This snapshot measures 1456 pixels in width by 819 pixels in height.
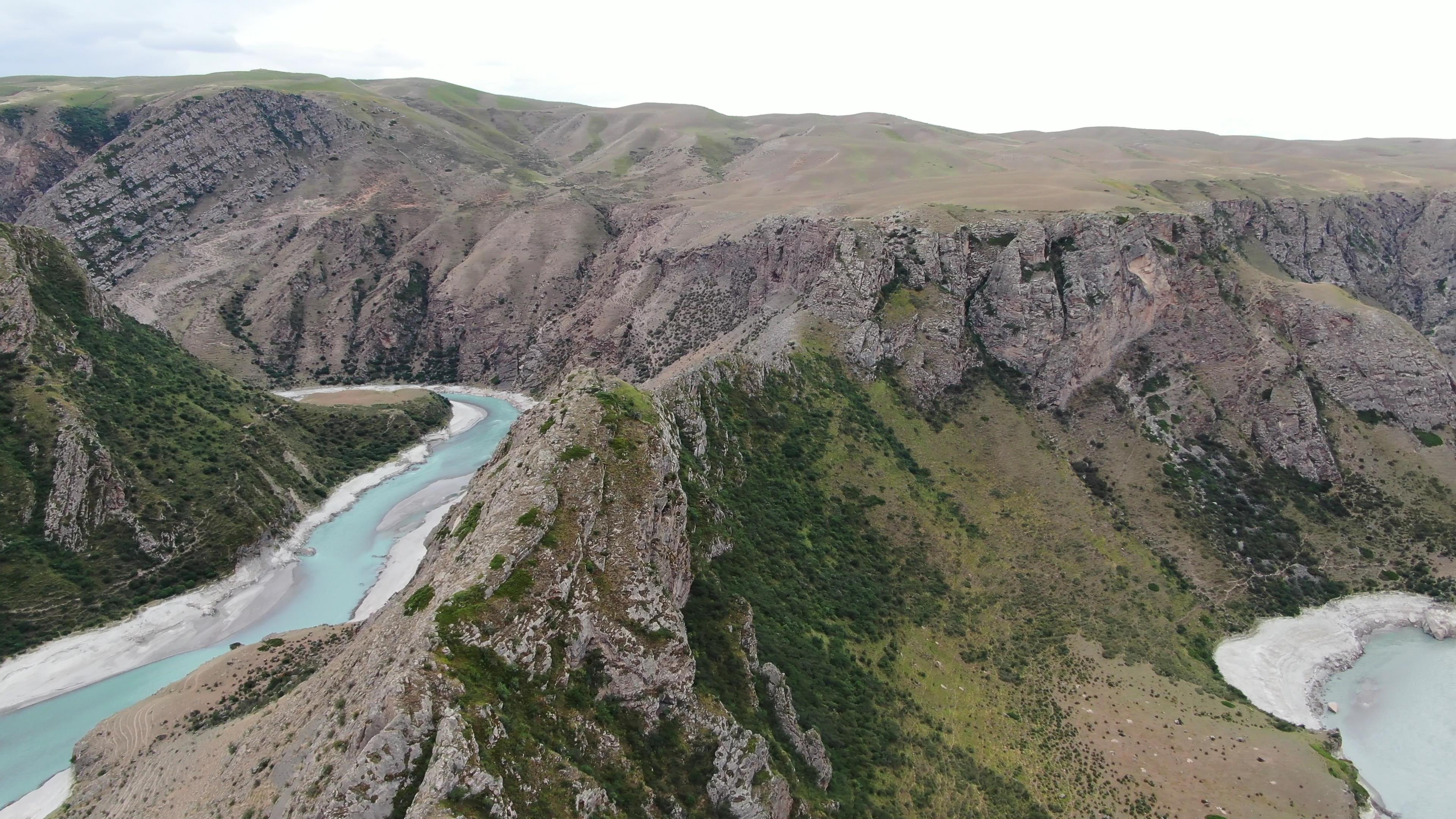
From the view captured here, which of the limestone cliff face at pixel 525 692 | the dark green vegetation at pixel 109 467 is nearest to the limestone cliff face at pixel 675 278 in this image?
the limestone cliff face at pixel 525 692

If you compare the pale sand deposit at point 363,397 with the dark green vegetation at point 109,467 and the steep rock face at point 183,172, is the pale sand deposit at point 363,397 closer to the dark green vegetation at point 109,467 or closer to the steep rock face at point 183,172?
the dark green vegetation at point 109,467

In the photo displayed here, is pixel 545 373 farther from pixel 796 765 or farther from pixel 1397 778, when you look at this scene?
pixel 1397 778

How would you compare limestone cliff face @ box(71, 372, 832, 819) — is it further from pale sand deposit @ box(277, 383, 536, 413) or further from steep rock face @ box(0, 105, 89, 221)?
steep rock face @ box(0, 105, 89, 221)

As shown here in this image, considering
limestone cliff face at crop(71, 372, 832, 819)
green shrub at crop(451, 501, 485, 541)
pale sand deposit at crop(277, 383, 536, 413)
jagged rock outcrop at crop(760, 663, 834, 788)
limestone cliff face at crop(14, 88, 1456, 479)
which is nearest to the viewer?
limestone cliff face at crop(71, 372, 832, 819)

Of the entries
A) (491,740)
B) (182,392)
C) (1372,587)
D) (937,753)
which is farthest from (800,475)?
(182,392)

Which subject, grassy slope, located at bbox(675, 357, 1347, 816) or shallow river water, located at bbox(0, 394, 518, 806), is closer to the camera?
grassy slope, located at bbox(675, 357, 1347, 816)

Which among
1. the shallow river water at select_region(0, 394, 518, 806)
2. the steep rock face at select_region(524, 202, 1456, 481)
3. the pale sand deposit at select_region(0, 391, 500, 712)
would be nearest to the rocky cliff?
the steep rock face at select_region(524, 202, 1456, 481)

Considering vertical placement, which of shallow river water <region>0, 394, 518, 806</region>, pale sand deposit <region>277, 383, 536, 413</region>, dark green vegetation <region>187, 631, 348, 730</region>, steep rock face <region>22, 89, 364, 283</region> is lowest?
shallow river water <region>0, 394, 518, 806</region>
